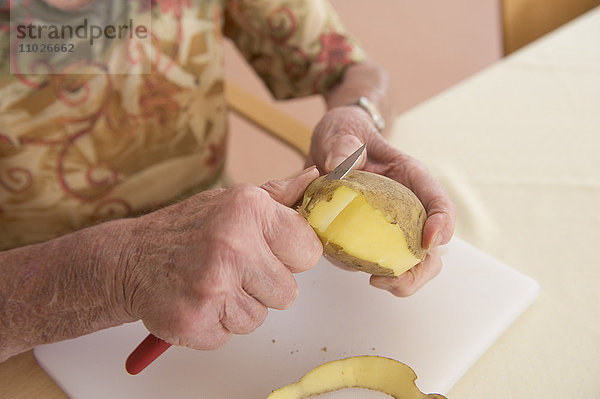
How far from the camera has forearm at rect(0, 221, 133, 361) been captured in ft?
1.97

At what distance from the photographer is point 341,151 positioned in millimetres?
742

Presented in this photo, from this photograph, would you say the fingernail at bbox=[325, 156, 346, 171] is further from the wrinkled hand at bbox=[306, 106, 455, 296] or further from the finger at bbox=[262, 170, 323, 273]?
the finger at bbox=[262, 170, 323, 273]

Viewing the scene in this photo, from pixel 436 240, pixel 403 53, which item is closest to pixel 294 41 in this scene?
pixel 436 240

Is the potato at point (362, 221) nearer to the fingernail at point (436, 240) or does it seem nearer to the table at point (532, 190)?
the fingernail at point (436, 240)

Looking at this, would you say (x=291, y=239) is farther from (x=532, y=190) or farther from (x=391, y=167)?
(x=532, y=190)

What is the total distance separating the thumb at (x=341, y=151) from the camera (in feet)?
2.35

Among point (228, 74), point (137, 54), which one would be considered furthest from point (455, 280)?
point (228, 74)

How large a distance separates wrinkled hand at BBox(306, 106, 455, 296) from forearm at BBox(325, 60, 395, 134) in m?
0.13

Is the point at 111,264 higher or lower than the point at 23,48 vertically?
lower

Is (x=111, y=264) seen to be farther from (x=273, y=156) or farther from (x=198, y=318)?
(x=273, y=156)

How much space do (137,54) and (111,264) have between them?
475 mm

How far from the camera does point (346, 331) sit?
71cm

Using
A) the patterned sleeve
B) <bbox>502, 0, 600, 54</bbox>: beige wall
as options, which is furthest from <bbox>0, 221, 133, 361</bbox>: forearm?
<bbox>502, 0, 600, 54</bbox>: beige wall

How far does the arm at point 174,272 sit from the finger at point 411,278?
128 mm
